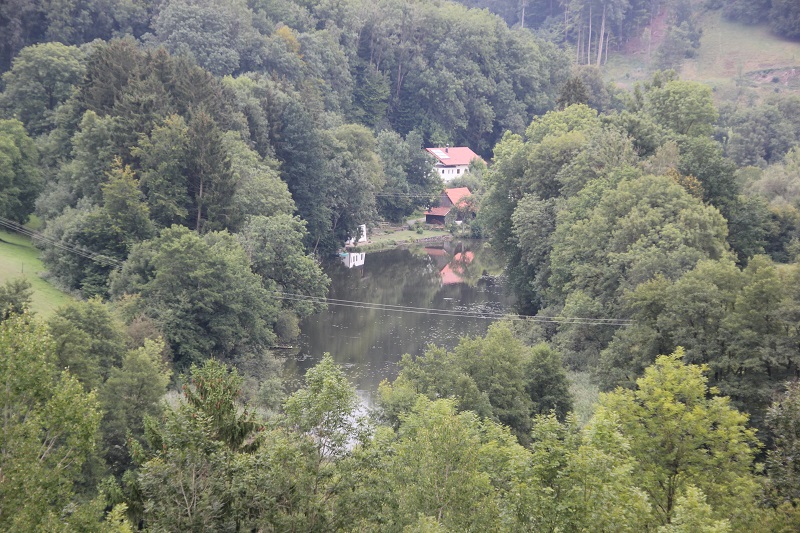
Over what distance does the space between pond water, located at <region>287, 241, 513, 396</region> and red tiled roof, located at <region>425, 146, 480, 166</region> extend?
78.1 feet

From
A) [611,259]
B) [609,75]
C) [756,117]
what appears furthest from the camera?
[609,75]

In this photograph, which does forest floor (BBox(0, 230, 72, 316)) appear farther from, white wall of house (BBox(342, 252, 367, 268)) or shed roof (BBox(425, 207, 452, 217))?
shed roof (BBox(425, 207, 452, 217))

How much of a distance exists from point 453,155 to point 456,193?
541 inches

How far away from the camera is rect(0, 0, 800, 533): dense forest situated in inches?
565

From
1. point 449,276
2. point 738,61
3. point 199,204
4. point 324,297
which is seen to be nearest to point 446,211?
point 449,276

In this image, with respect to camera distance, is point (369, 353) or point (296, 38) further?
point (296, 38)

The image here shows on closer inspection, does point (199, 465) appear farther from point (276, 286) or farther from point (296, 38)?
point (296, 38)

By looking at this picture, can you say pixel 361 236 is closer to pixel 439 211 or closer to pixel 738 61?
pixel 439 211

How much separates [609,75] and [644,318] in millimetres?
107579

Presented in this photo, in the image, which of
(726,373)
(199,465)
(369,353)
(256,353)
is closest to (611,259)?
(726,373)

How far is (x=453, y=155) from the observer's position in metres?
98.1

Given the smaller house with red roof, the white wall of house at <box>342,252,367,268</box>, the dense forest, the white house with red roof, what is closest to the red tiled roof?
the white house with red roof

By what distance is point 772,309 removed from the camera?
25422 millimetres

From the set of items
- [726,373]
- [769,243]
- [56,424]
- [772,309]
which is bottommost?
[769,243]
